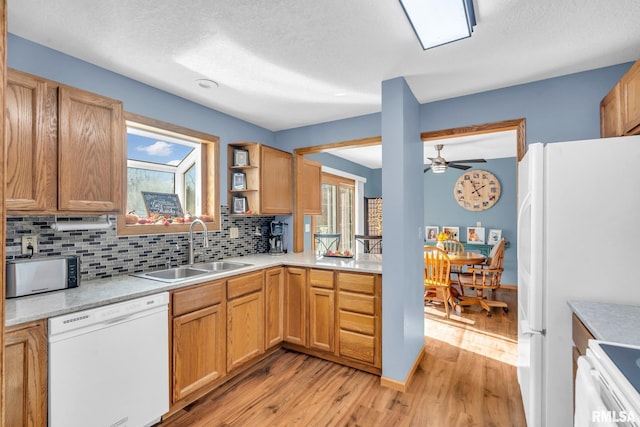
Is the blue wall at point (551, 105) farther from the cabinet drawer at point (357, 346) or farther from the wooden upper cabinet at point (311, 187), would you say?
the cabinet drawer at point (357, 346)

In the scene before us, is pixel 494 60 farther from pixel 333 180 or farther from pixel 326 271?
pixel 333 180

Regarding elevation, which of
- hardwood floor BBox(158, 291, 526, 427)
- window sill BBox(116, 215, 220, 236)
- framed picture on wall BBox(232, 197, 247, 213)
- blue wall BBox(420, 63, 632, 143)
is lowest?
hardwood floor BBox(158, 291, 526, 427)

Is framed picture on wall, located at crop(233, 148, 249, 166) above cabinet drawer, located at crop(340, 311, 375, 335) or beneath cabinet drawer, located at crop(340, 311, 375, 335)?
above

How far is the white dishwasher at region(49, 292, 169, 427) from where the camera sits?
4.84 ft

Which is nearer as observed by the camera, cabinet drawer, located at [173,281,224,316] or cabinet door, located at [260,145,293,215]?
cabinet drawer, located at [173,281,224,316]

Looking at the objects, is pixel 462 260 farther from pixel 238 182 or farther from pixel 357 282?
pixel 238 182

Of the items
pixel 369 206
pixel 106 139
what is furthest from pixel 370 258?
pixel 369 206

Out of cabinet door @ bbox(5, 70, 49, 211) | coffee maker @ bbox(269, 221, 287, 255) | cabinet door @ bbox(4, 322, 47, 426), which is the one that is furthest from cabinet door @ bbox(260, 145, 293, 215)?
cabinet door @ bbox(4, 322, 47, 426)

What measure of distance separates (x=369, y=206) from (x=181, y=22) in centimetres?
555

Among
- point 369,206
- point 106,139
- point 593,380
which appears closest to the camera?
point 593,380

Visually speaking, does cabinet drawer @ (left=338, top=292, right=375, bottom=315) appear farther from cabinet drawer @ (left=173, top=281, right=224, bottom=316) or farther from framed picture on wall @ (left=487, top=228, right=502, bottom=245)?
framed picture on wall @ (left=487, top=228, right=502, bottom=245)

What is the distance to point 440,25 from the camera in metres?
1.66

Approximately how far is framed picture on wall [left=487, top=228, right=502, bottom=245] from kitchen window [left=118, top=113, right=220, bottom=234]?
4818 millimetres

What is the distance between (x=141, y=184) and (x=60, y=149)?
37.0 inches
